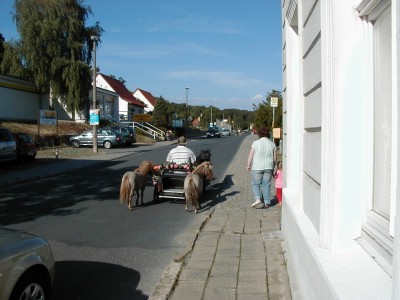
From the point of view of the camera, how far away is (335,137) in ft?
9.58

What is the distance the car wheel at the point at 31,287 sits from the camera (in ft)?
11.5

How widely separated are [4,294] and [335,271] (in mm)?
2337

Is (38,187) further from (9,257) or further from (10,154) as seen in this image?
(9,257)

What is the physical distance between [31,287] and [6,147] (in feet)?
54.9

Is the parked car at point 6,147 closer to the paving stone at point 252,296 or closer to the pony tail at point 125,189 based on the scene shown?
the pony tail at point 125,189

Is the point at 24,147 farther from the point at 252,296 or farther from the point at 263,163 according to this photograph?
the point at 252,296

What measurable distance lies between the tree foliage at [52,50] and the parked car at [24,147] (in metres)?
19.6

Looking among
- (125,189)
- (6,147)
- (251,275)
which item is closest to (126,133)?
(6,147)

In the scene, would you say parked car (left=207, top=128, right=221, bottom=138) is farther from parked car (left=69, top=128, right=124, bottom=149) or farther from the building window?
the building window

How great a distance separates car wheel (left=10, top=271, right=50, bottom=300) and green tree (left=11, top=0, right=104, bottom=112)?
38885mm

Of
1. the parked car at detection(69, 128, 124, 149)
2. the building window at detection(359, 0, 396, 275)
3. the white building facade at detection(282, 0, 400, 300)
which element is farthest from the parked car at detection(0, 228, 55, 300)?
the parked car at detection(69, 128, 124, 149)

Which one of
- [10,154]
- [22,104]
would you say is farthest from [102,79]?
[10,154]

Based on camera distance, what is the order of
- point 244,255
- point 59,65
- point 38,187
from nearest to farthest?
1. point 244,255
2. point 38,187
3. point 59,65

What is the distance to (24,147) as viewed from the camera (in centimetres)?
2169
